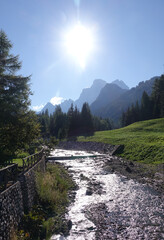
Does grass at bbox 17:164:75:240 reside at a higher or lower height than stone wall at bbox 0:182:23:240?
lower

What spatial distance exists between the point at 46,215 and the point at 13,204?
11.3 ft

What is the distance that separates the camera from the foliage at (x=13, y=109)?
17078mm

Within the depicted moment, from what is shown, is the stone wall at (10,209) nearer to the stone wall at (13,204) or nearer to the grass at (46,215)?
the stone wall at (13,204)

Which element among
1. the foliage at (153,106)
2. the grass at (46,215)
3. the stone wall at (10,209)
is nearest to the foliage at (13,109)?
the grass at (46,215)

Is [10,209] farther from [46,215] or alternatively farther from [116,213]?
[116,213]

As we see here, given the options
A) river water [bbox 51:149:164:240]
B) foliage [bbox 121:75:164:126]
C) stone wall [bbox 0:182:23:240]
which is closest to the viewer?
stone wall [bbox 0:182:23:240]

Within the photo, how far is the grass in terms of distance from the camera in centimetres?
913

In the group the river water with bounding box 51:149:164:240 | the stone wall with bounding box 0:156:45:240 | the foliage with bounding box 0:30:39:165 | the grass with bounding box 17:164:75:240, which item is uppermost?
the foliage with bounding box 0:30:39:165

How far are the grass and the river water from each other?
23.4 inches

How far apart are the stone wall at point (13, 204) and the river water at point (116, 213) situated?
95.2 inches

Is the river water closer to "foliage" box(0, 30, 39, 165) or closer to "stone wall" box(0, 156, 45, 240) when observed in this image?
"stone wall" box(0, 156, 45, 240)

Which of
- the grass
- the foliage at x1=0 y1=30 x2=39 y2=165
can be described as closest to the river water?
the grass

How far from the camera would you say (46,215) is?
11297 mm

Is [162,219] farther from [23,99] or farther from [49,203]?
[23,99]
